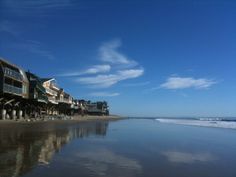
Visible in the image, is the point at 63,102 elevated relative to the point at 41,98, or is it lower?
elevated

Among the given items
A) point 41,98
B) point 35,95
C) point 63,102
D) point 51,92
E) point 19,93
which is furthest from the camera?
point 63,102

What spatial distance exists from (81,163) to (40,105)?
67784 millimetres

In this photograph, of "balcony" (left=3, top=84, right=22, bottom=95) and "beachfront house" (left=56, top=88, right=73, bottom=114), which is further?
"beachfront house" (left=56, top=88, right=73, bottom=114)

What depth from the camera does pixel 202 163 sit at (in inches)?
659

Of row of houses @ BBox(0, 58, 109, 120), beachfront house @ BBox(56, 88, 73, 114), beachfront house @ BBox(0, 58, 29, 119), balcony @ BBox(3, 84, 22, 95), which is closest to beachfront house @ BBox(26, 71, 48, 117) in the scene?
row of houses @ BBox(0, 58, 109, 120)

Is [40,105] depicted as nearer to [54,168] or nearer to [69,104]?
[69,104]

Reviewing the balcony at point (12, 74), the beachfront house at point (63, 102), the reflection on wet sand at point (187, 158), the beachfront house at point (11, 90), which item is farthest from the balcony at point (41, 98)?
the reflection on wet sand at point (187, 158)

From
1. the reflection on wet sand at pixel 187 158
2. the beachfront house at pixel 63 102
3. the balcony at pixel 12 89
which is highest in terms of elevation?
the beachfront house at pixel 63 102

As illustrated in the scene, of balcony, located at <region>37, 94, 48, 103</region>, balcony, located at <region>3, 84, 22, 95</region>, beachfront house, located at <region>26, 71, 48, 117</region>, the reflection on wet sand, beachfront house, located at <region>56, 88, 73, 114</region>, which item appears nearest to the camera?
the reflection on wet sand

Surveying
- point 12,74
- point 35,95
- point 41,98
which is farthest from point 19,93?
point 41,98

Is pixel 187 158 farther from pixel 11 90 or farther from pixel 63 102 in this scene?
pixel 63 102

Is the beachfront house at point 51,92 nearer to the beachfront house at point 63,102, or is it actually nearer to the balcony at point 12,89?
the beachfront house at point 63,102

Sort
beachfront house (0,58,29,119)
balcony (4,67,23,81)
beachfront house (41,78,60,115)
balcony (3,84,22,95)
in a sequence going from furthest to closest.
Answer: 1. beachfront house (41,78,60,115)
2. balcony (4,67,23,81)
3. beachfront house (0,58,29,119)
4. balcony (3,84,22,95)

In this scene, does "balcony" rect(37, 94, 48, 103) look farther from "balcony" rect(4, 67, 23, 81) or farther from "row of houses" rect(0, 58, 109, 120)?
"balcony" rect(4, 67, 23, 81)
